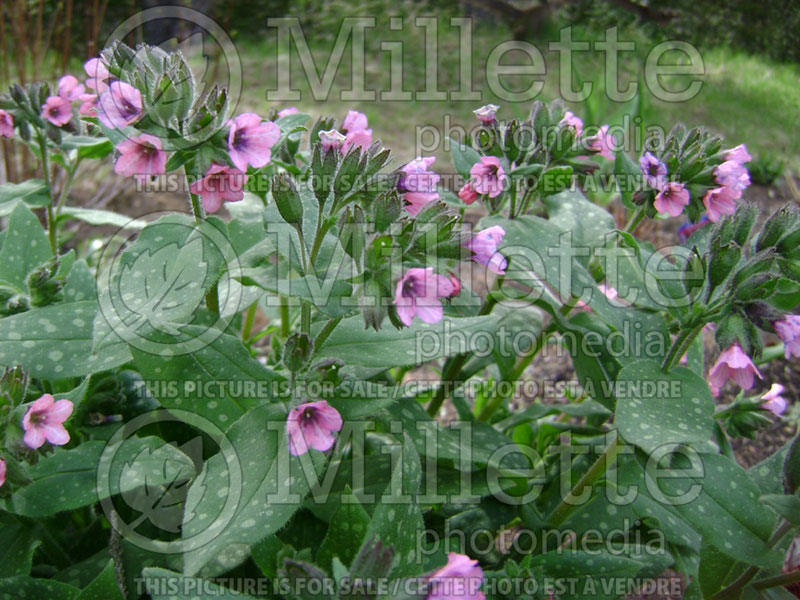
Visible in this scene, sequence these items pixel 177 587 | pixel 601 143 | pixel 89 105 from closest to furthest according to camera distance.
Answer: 1. pixel 177 587
2. pixel 89 105
3. pixel 601 143

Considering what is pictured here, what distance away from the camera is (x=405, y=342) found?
120 cm

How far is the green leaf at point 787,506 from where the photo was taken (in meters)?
1.11

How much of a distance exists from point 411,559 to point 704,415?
54cm

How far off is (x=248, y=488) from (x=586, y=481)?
64 cm

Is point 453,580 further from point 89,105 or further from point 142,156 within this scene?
point 89,105

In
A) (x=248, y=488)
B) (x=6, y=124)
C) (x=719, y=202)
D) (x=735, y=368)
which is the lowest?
(x=248, y=488)

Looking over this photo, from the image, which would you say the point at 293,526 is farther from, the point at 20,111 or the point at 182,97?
the point at 20,111

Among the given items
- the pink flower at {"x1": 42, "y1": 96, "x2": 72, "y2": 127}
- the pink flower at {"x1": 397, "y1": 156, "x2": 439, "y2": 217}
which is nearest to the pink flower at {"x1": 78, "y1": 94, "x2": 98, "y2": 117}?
the pink flower at {"x1": 42, "y1": 96, "x2": 72, "y2": 127}

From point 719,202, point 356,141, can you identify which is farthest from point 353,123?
point 719,202

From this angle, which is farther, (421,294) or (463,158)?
(463,158)

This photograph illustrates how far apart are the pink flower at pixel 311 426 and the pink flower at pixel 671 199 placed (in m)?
0.75

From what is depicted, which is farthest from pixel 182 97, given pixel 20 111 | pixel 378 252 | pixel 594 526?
pixel 594 526

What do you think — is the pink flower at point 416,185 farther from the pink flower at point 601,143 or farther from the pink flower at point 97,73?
the pink flower at point 97,73

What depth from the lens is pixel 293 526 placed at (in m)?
1.41
